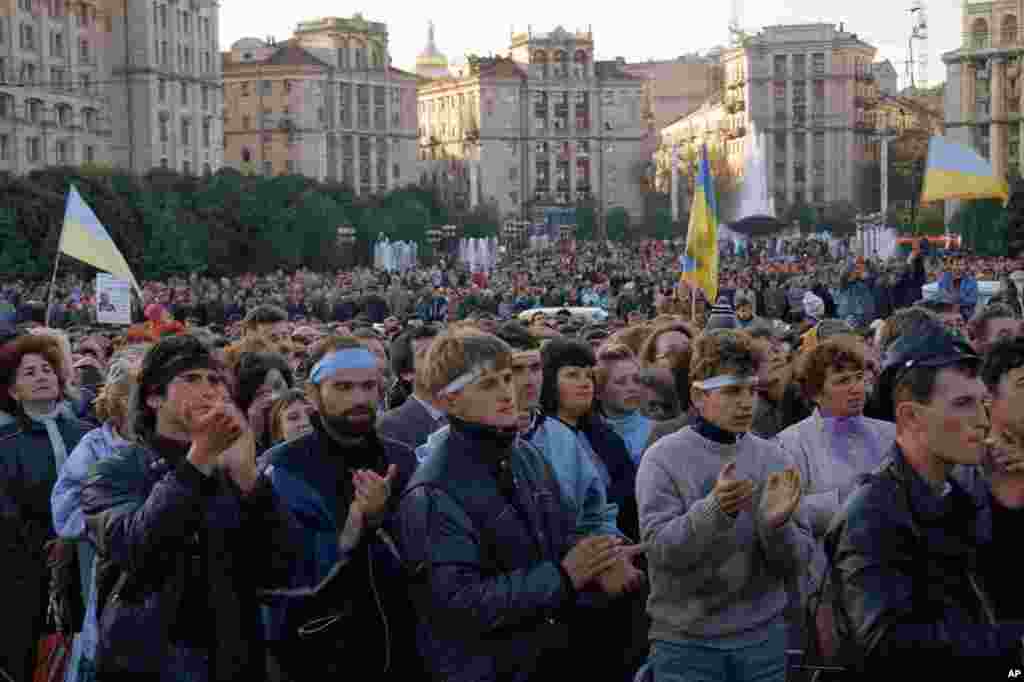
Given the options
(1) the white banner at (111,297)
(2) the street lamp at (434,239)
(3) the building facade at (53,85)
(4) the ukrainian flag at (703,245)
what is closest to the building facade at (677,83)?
(2) the street lamp at (434,239)

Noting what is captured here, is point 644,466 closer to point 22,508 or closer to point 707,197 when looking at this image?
point 22,508

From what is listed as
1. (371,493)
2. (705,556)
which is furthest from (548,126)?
(371,493)

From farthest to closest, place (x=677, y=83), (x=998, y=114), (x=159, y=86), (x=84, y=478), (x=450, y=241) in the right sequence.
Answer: (x=677, y=83), (x=998, y=114), (x=450, y=241), (x=159, y=86), (x=84, y=478)

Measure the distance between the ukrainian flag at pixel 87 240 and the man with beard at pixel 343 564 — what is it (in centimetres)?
1001

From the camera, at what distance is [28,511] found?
6.27 meters

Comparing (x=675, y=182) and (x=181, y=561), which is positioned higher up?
(x=675, y=182)

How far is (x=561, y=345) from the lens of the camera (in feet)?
21.6

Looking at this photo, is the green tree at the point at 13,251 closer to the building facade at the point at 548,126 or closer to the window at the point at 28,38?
the window at the point at 28,38

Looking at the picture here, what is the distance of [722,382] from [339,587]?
1324 millimetres

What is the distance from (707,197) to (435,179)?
370ft

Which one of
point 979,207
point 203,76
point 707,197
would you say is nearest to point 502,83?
point 203,76

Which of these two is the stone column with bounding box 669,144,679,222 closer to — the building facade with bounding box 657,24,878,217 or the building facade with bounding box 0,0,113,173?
the building facade with bounding box 657,24,878,217

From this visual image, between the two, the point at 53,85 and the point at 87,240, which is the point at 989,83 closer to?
the point at 53,85

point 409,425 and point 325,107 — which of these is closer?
point 409,425
